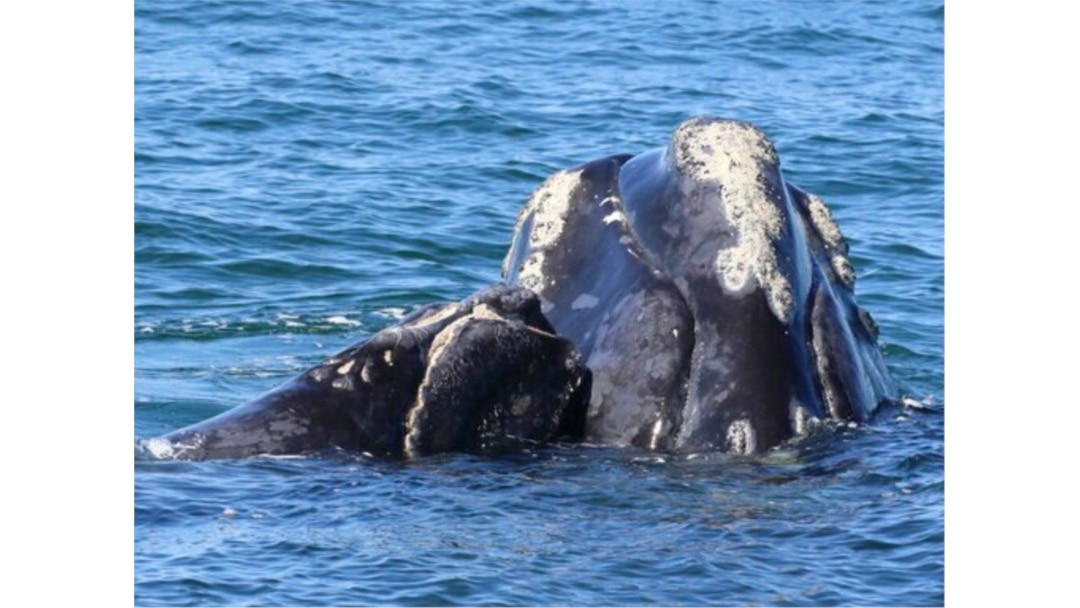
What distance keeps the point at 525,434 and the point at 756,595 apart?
174 cm

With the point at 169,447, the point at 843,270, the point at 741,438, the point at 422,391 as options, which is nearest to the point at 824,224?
the point at 843,270

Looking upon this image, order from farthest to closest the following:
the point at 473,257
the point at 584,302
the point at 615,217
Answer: the point at 473,257
the point at 615,217
the point at 584,302

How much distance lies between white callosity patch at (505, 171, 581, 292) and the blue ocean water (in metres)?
1.04

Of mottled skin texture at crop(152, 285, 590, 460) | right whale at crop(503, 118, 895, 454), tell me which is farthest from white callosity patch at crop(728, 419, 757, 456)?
mottled skin texture at crop(152, 285, 590, 460)

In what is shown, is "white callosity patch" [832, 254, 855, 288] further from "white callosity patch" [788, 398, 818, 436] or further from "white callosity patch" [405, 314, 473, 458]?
"white callosity patch" [405, 314, 473, 458]

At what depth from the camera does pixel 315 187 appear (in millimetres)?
18500

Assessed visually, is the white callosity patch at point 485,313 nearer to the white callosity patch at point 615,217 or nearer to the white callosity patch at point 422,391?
the white callosity patch at point 422,391

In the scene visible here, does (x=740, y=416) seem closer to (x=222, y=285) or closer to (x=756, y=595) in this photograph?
(x=756, y=595)

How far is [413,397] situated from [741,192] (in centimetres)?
165

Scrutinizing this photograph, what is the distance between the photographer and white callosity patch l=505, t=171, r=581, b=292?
8641 mm

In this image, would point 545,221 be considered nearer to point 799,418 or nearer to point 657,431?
point 657,431

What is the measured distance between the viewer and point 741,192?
820 cm
